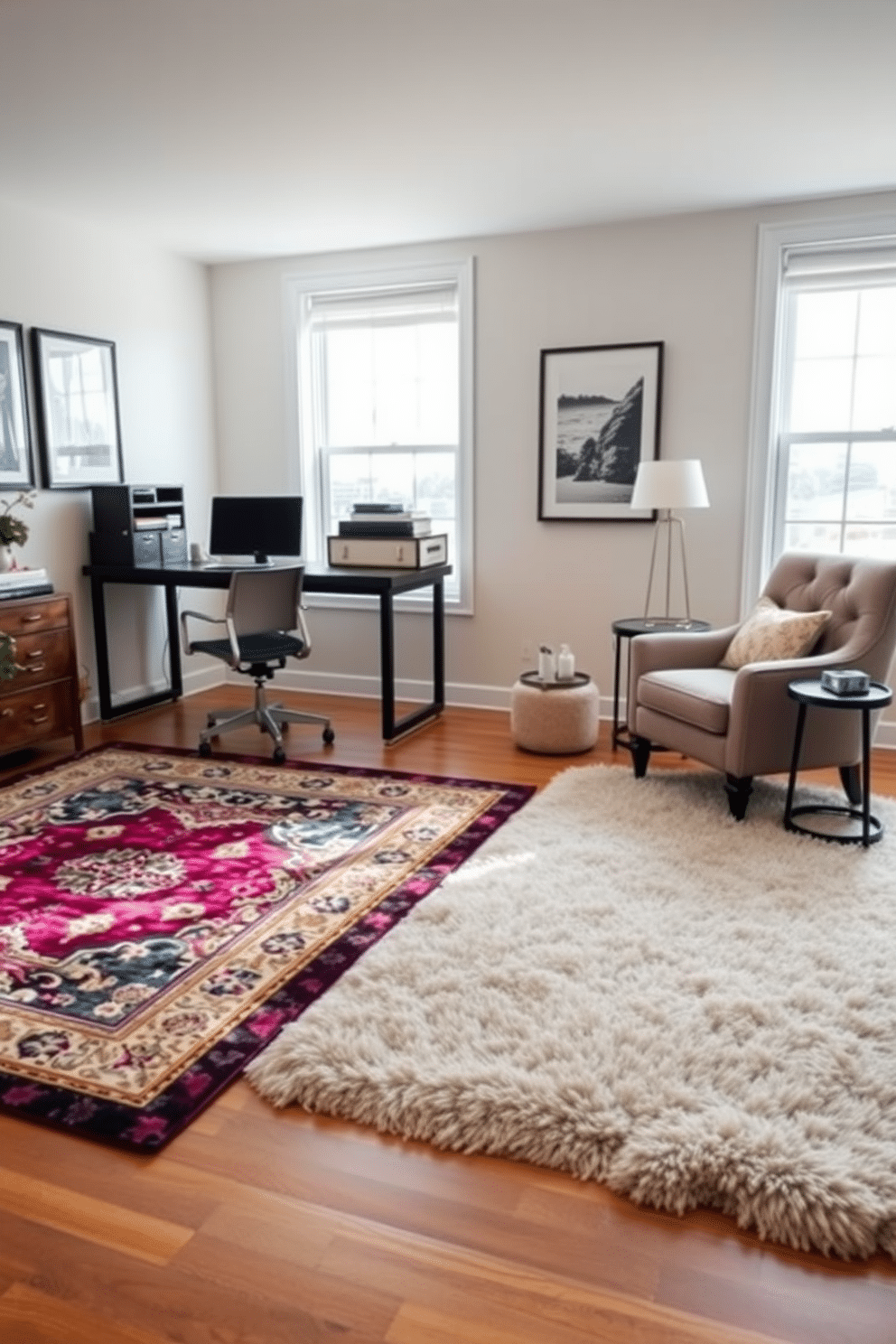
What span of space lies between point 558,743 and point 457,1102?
2530 mm

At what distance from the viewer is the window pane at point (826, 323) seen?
4.33m

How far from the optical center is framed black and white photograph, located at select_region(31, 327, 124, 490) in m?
4.50

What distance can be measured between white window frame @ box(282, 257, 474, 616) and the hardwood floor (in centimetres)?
363

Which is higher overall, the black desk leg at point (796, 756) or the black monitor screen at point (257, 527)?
the black monitor screen at point (257, 527)

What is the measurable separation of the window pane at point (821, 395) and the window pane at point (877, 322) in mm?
109

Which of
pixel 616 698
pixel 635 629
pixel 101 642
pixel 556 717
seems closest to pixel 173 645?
pixel 101 642

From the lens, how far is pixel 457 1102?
1896mm

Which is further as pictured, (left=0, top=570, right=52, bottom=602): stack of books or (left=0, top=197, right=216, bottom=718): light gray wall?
(left=0, top=197, right=216, bottom=718): light gray wall

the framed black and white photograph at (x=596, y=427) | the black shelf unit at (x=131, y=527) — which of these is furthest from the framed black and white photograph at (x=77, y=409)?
the framed black and white photograph at (x=596, y=427)

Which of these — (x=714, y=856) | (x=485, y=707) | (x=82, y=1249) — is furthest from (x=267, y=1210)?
(x=485, y=707)

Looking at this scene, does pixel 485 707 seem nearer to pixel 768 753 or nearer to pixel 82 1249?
pixel 768 753

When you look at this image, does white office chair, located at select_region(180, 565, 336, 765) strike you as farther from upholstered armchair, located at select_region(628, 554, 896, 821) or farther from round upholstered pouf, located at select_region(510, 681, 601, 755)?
upholstered armchair, located at select_region(628, 554, 896, 821)

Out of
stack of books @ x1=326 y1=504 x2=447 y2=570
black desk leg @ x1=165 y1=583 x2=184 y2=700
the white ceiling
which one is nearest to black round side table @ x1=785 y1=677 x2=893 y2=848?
the white ceiling

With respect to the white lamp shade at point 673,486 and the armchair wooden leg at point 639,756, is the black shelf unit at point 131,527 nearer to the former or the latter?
the white lamp shade at point 673,486
